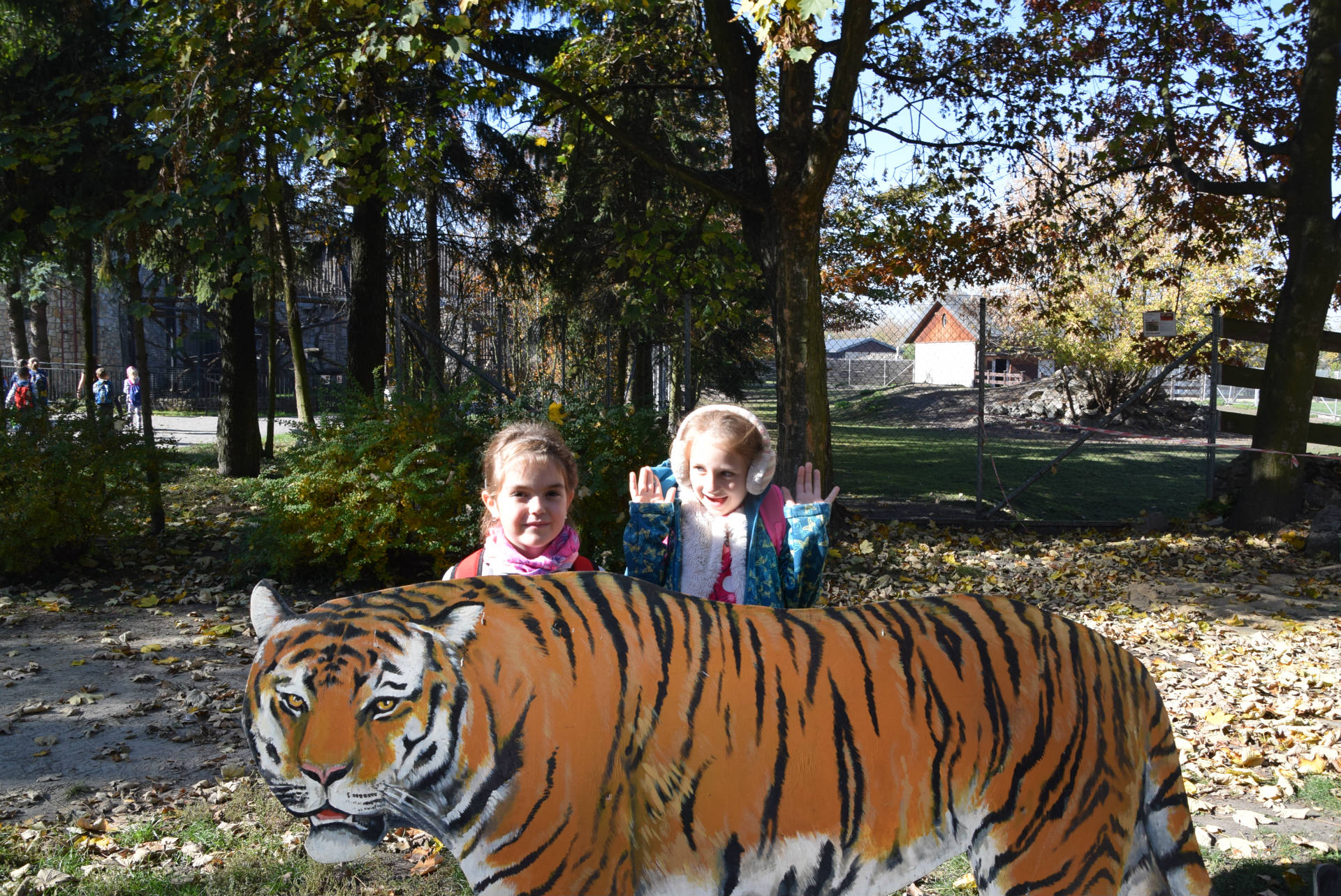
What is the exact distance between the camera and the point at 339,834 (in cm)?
171

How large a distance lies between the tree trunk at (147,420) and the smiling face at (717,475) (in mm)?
6280

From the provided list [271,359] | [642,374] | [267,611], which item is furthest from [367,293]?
[267,611]

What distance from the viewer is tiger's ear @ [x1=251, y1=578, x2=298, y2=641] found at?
1792 millimetres

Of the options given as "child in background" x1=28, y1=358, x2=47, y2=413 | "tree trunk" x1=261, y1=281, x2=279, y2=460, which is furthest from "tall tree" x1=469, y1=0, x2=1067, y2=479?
"child in background" x1=28, y1=358, x2=47, y2=413

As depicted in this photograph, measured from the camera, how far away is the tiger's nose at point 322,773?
167 centimetres

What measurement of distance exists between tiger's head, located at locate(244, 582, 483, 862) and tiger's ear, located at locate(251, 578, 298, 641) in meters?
0.02

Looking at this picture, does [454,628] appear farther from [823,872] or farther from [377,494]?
[377,494]

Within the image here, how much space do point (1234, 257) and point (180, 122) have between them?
12.0 metres

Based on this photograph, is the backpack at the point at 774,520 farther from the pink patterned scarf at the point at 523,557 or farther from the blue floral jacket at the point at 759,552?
the pink patterned scarf at the point at 523,557

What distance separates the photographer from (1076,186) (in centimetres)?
1132

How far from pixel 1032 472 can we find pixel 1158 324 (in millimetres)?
5911

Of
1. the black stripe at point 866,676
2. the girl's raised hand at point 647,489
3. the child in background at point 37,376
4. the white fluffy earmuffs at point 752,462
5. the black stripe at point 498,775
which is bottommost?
the black stripe at point 498,775

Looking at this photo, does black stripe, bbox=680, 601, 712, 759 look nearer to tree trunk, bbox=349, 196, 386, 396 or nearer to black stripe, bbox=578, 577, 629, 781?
black stripe, bbox=578, 577, 629, 781

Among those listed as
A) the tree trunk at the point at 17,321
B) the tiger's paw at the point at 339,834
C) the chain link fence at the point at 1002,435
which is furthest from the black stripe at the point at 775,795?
the tree trunk at the point at 17,321
